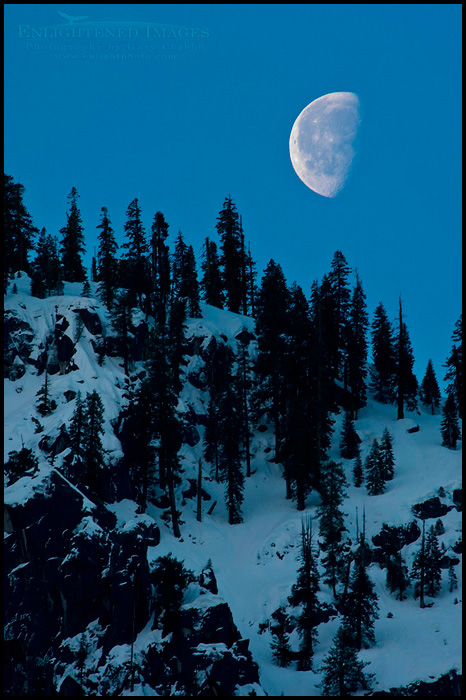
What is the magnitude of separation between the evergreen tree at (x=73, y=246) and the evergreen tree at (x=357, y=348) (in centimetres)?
3914

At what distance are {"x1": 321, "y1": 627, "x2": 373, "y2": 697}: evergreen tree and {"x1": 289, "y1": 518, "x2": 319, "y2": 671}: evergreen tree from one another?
2679 mm

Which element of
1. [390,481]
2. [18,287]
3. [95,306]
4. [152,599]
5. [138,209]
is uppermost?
[138,209]

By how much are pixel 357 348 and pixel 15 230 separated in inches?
1750

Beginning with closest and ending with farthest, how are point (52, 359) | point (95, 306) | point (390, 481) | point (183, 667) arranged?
1. point (183, 667)
2. point (390, 481)
3. point (52, 359)
4. point (95, 306)

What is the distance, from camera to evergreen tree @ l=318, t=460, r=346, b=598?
3278 cm

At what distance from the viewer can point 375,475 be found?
40875 mm

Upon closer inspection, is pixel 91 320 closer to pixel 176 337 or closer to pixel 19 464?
pixel 176 337

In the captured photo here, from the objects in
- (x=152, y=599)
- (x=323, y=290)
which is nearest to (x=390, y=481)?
(x=152, y=599)

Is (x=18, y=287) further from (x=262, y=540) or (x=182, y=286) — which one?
(x=262, y=540)

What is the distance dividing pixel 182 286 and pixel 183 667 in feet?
160

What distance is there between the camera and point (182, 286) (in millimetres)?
67312

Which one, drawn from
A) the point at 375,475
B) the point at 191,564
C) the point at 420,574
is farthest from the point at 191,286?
the point at 420,574

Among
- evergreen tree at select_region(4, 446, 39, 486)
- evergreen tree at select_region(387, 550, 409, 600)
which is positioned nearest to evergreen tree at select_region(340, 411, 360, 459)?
evergreen tree at select_region(387, 550, 409, 600)

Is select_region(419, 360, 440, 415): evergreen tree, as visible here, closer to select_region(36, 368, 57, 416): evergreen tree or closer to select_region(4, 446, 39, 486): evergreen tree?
select_region(36, 368, 57, 416): evergreen tree
